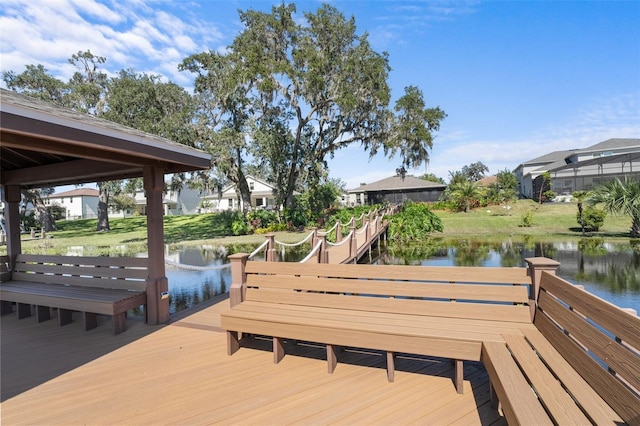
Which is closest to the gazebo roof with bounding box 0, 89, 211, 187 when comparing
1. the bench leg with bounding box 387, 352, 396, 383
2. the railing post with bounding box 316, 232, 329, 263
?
the railing post with bounding box 316, 232, 329, 263

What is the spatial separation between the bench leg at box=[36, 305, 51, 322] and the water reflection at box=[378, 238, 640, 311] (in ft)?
33.7

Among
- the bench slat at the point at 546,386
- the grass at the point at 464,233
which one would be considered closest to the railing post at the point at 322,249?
the bench slat at the point at 546,386

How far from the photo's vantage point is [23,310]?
5250 millimetres

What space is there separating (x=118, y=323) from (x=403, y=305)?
3.77m

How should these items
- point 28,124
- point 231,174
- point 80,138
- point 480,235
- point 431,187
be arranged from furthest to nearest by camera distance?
point 431,187 < point 231,174 < point 480,235 < point 80,138 < point 28,124

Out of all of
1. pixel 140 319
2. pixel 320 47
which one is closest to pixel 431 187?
pixel 320 47

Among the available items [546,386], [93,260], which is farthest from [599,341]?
[93,260]

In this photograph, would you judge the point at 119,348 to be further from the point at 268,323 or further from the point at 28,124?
the point at 28,124

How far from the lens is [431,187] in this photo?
37438 millimetres

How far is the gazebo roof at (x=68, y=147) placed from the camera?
2.82 meters

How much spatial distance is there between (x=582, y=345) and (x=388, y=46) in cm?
2527

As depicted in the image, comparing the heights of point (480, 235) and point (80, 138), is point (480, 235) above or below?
below

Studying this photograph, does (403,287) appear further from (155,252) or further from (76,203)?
(76,203)

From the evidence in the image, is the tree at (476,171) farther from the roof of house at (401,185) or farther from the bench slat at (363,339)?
the bench slat at (363,339)
